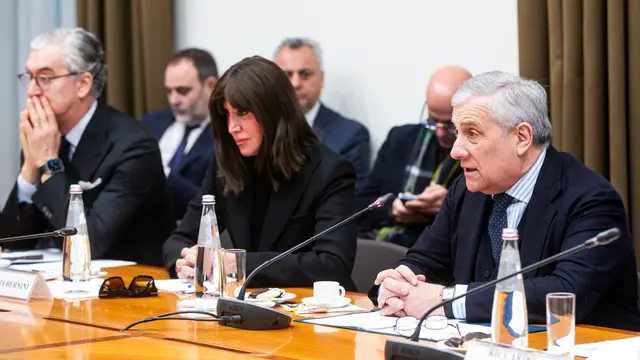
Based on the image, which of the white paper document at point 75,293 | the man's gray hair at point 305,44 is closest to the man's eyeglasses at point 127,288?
the white paper document at point 75,293

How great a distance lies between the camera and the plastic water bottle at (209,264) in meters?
2.60

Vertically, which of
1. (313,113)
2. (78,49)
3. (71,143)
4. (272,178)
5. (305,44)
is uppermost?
(305,44)

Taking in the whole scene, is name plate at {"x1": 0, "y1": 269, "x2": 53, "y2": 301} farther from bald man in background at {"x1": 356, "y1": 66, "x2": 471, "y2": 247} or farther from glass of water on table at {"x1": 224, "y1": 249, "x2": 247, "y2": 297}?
bald man in background at {"x1": 356, "y1": 66, "x2": 471, "y2": 247}

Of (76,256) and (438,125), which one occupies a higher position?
(438,125)

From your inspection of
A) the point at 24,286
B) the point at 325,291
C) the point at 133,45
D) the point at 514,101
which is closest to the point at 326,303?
the point at 325,291

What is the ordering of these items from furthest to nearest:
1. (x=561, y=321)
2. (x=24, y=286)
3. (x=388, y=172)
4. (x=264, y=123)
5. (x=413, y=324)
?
(x=388, y=172), (x=264, y=123), (x=24, y=286), (x=413, y=324), (x=561, y=321)

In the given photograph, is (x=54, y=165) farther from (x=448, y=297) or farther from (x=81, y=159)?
(x=448, y=297)

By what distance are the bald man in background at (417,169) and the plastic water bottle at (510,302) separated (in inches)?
89.8

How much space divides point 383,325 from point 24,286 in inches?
41.8

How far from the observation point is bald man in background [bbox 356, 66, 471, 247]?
4.27 meters

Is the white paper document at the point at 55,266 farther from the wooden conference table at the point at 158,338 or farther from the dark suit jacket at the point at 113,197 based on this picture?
the wooden conference table at the point at 158,338

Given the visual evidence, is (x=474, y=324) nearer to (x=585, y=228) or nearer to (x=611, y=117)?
(x=585, y=228)

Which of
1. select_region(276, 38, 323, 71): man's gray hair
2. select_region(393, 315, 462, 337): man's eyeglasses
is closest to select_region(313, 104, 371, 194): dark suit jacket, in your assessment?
select_region(276, 38, 323, 71): man's gray hair

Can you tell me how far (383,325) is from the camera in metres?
2.34
